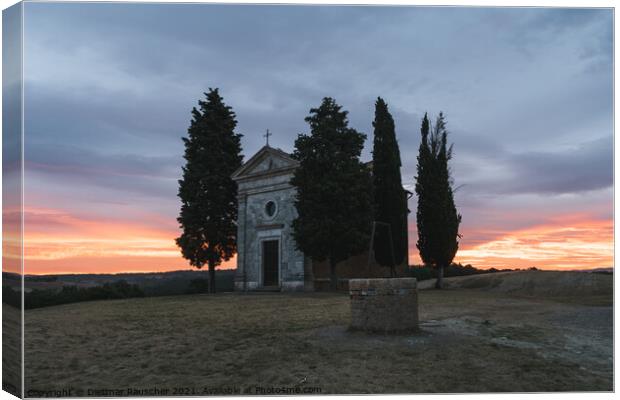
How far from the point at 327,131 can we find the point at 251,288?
29.6 feet

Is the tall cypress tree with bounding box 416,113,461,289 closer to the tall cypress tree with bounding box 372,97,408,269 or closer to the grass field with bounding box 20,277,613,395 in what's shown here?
the tall cypress tree with bounding box 372,97,408,269

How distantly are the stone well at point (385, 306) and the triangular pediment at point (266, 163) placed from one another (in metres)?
15.8

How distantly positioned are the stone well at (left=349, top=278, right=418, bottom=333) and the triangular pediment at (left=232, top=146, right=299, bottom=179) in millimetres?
15754

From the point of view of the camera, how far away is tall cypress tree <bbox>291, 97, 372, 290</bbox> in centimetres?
2111

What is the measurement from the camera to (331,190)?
2120cm

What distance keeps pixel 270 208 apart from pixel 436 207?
822 cm

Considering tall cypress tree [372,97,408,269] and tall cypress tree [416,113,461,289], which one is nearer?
tall cypress tree [372,97,408,269]

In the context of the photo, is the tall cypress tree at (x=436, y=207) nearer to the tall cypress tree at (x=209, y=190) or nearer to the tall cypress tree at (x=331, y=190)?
A: the tall cypress tree at (x=331, y=190)

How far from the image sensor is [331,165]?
72.1 feet

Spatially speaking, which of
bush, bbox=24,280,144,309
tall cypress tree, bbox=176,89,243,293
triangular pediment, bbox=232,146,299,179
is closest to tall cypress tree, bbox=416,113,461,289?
triangular pediment, bbox=232,146,299,179

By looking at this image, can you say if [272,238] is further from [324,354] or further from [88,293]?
[324,354]

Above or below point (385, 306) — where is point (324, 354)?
below

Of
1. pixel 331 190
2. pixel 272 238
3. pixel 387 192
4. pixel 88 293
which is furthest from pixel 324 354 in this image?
pixel 272 238

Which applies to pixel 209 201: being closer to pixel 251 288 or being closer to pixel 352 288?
pixel 251 288
